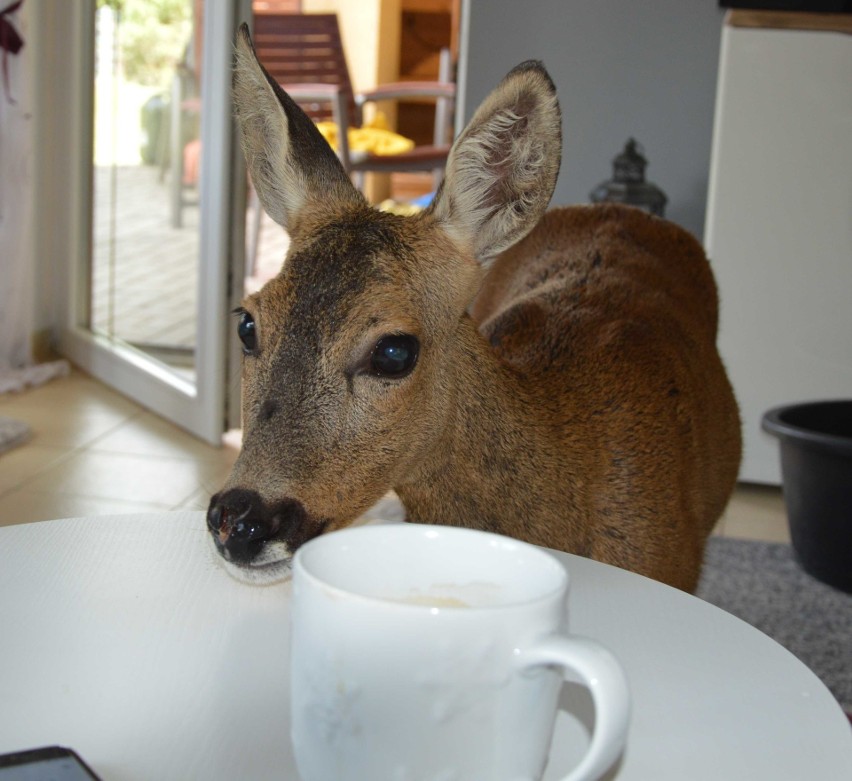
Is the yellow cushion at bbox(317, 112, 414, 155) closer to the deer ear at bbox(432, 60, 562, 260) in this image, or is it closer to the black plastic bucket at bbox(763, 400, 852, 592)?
the black plastic bucket at bbox(763, 400, 852, 592)

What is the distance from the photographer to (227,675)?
691 mm

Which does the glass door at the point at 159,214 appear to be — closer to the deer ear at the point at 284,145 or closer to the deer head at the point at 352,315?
the deer ear at the point at 284,145

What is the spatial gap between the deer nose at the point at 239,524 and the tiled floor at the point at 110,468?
1808 mm

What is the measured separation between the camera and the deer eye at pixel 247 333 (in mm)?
1190

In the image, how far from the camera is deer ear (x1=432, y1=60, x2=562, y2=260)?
51.1 inches

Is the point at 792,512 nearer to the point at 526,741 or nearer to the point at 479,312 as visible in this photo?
the point at 479,312

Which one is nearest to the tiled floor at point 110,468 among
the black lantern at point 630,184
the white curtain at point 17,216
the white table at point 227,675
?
the white curtain at point 17,216

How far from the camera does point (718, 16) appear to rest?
3588 mm

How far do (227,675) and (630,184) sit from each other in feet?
8.97

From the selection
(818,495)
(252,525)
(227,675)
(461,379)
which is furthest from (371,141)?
(227,675)

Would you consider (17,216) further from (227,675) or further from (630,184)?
(227,675)

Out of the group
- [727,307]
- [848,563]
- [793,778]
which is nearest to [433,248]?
[793,778]

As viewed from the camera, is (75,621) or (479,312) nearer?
(75,621)

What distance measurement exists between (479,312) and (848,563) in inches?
42.7
